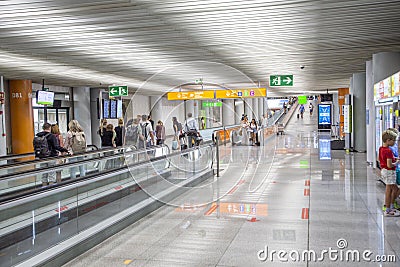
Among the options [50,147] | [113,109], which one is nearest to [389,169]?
[50,147]

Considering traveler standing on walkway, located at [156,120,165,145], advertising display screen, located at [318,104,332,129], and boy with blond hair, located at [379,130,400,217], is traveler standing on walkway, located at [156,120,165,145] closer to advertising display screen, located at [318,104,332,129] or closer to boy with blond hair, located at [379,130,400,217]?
boy with blond hair, located at [379,130,400,217]

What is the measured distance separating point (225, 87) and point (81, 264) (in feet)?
73.8

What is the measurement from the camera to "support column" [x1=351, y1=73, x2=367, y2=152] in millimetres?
17891

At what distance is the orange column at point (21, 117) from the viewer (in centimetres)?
1814

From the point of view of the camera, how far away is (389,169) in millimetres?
7012

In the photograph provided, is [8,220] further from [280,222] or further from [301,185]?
[301,185]

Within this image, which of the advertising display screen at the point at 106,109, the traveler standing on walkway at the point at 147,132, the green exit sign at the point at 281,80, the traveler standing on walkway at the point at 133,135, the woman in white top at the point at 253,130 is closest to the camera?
A: the traveler standing on walkway at the point at 147,132

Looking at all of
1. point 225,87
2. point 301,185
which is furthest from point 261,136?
point 301,185

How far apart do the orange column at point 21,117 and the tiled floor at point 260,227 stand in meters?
10.7

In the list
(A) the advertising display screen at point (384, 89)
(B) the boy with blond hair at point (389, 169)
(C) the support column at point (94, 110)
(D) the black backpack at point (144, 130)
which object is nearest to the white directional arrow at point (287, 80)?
(A) the advertising display screen at point (384, 89)

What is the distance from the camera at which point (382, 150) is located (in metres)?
7.12

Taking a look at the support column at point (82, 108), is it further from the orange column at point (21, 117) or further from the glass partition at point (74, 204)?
the glass partition at point (74, 204)

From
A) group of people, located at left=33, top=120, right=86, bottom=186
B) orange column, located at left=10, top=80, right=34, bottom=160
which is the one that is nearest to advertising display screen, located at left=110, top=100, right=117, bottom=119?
orange column, located at left=10, top=80, right=34, bottom=160

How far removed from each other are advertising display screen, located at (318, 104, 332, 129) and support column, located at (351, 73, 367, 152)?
1628 cm
